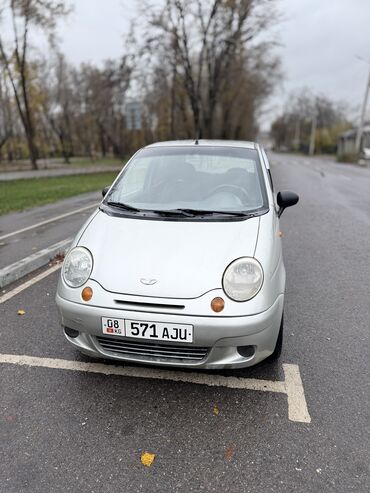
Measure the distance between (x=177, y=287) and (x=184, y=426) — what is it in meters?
0.86

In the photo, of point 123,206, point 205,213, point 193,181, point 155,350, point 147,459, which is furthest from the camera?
point 193,181

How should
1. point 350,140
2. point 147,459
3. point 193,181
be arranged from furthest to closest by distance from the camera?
point 350,140 → point 193,181 → point 147,459

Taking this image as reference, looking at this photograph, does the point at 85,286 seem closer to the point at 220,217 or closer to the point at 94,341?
the point at 94,341

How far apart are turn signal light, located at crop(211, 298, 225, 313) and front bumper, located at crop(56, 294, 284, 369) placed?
0.06 metres

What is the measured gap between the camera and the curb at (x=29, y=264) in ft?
15.0

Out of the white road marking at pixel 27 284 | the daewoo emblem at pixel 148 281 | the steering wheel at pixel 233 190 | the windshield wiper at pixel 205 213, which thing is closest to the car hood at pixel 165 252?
the daewoo emblem at pixel 148 281

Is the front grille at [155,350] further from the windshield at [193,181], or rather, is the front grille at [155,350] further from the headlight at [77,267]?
the windshield at [193,181]

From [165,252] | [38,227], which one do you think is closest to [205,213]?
[165,252]

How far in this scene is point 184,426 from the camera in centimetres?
238

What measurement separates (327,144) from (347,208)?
231ft

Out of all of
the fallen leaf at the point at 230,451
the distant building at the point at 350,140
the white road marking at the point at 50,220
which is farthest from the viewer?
the distant building at the point at 350,140

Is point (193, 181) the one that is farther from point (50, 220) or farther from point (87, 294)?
point (50, 220)

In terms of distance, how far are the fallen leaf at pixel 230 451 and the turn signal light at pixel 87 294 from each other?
4.08 feet

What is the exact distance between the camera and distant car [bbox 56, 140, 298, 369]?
2.38 m
